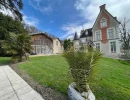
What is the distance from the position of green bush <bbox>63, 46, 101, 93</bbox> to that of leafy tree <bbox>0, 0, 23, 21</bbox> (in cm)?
786

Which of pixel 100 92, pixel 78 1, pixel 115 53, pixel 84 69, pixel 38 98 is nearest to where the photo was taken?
pixel 84 69

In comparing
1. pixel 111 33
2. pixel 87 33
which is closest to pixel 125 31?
pixel 111 33

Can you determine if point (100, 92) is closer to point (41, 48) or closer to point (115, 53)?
point (115, 53)

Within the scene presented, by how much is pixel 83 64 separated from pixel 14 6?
28.3ft

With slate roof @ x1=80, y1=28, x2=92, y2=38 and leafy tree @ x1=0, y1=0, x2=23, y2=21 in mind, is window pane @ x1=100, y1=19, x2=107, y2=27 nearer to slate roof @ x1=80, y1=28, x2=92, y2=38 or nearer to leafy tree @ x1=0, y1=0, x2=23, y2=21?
slate roof @ x1=80, y1=28, x2=92, y2=38

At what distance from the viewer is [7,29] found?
25.5 m

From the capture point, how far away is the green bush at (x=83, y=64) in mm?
2846

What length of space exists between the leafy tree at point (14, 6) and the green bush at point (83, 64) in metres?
7.86

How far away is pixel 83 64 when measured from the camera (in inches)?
115

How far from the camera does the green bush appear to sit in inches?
112

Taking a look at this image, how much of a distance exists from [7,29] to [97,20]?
800 inches

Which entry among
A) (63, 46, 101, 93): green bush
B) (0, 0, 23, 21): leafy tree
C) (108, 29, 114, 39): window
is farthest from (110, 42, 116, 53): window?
(63, 46, 101, 93): green bush

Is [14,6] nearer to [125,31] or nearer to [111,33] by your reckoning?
[111,33]

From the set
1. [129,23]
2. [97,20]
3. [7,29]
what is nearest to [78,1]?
[97,20]
